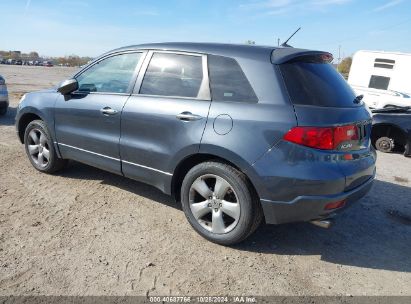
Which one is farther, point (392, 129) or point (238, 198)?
point (392, 129)

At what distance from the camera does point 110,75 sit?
4320mm

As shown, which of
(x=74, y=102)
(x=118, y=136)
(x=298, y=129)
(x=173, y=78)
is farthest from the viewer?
(x=74, y=102)

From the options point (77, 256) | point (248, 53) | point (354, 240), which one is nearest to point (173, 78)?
point (248, 53)

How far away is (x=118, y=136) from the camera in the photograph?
13.3ft

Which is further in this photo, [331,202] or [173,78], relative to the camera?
[173,78]

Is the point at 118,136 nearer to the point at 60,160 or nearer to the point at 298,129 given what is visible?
the point at 60,160

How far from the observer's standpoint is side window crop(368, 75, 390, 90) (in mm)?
12484

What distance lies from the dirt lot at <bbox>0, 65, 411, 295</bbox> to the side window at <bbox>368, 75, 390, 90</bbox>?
29.3 feet

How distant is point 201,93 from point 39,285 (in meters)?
2.09

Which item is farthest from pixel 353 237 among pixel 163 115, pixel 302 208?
pixel 163 115

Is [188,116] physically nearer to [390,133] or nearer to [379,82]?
[390,133]

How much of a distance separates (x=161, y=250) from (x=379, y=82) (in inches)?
459

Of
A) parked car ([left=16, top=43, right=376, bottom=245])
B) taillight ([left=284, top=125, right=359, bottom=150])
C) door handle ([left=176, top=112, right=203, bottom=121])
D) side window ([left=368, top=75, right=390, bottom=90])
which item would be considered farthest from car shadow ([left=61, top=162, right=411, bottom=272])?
side window ([left=368, top=75, right=390, bottom=90])

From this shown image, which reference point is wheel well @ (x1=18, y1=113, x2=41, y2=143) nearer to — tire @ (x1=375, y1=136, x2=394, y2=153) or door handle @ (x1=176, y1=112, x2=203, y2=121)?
door handle @ (x1=176, y1=112, x2=203, y2=121)
